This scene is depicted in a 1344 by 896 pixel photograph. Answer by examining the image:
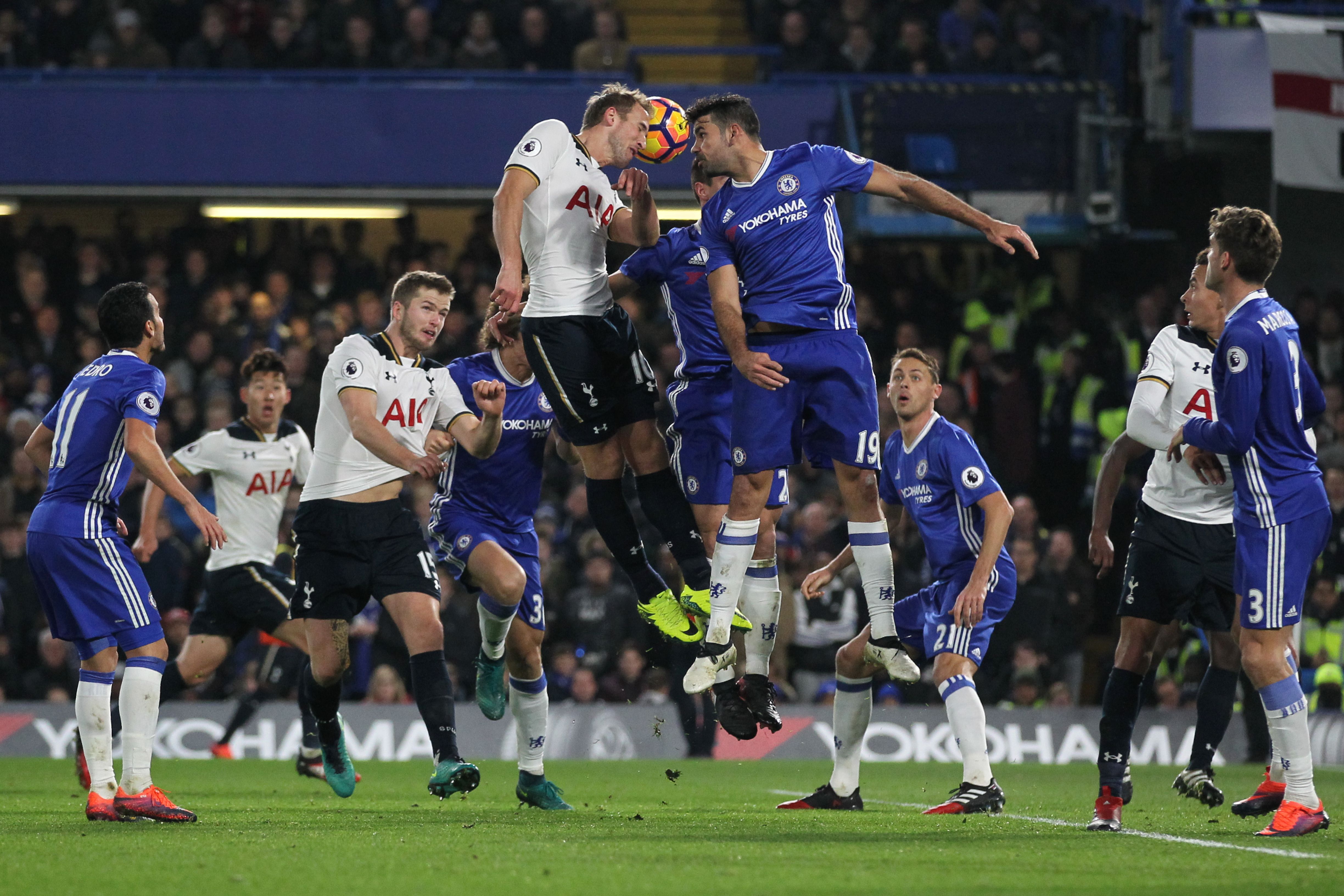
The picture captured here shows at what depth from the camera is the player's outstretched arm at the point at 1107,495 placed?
29.9ft

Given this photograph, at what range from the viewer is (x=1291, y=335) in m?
7.62

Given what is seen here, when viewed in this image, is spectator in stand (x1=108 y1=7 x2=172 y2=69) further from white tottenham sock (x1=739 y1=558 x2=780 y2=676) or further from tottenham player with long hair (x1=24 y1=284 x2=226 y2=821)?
white tottenham sock (x1=739 y1=558 x2=780 y2=676)

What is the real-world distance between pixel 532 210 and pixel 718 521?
6.79ft

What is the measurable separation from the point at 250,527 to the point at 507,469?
2.62 meters

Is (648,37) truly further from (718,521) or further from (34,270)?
(718,521)

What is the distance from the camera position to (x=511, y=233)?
812 centimetres

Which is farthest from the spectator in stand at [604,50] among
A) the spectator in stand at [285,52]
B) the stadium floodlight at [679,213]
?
the spectator in stand at [285,52]

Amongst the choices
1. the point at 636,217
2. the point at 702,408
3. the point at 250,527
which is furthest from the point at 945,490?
the point at 250,527

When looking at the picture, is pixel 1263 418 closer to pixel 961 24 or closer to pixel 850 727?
pixel 850 727

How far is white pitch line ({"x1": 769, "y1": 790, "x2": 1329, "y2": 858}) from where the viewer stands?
691 cm

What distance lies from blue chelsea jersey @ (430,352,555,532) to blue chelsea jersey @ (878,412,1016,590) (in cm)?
216

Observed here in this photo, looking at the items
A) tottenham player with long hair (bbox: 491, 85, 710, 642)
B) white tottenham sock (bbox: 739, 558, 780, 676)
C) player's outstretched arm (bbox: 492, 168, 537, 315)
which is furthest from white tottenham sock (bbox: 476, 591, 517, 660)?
player's outstretched arm (bbox: 492, 168, 537, 315)

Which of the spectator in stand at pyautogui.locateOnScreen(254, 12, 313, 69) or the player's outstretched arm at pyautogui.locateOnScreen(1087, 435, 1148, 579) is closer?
the player's outstretched arm at pyautogui.locateOnScreen(1087, 435, 1148, 579)

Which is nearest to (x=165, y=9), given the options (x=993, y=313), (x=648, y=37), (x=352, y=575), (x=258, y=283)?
(x=258, y=283)
